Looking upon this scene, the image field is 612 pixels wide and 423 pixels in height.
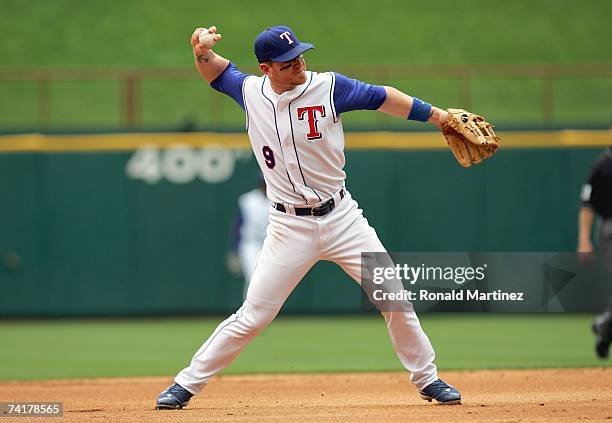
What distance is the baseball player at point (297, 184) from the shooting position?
580 cm

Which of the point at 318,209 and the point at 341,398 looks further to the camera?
the point at 341,398

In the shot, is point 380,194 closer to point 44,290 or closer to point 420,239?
point 420,239

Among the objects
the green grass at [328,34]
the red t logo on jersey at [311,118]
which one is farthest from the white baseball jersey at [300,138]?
the green grass at [328,34]

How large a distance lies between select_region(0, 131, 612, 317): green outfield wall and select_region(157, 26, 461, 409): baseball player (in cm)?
800

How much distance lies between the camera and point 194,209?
46.5 ft

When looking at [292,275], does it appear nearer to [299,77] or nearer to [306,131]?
[306,131]

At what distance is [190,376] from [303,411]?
0.63 meters

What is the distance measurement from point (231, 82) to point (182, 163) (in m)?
8.11

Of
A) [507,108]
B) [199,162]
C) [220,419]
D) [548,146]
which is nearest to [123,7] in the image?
[507,108]

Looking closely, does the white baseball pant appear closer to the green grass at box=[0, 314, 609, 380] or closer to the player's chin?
the player's chin

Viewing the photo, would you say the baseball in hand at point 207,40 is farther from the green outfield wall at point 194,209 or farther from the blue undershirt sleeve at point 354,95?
the green outfield wall at point 194,209

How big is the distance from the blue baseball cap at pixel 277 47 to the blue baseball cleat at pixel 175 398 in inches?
70.9

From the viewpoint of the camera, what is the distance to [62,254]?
14.0 m

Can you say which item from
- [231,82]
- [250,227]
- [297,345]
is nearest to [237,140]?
[250,227]
